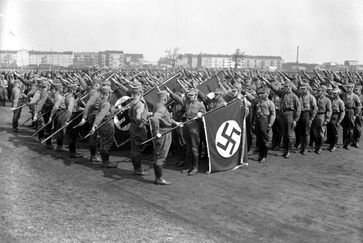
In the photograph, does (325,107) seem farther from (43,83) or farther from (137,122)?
(43,83)

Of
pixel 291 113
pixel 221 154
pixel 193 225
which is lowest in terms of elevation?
pixel 193 225

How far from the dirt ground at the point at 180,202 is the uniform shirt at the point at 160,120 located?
51.4 inches

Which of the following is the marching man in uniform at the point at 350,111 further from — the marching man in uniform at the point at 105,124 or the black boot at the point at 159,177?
the marching man in uniform at the point at 105,124

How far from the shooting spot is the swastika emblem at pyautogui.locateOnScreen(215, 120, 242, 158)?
33.5ft

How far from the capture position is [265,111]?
11539 millimetres

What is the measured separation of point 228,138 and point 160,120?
2020 mm

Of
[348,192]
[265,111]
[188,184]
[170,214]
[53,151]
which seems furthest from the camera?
[53,151]

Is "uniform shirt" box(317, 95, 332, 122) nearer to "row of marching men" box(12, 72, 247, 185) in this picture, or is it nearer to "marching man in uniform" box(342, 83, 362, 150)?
"marching man in uniform" box(342, 83, 362, 150)

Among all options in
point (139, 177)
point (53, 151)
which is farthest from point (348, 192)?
point (53, 151)

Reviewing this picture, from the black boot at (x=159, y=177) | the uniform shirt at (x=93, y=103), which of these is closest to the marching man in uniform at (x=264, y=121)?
the black boot at (x=159, y=177)

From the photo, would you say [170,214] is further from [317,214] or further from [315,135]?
[315,135]

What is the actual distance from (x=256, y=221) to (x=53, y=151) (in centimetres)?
783

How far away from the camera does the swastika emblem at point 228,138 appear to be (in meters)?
10.2

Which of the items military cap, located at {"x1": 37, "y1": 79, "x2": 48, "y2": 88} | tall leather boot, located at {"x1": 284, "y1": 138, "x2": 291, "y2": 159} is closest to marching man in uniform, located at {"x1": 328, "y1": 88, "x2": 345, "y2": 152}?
tall leather boot, located at {"x1": 284, "y1": 138, "x2": 291, "y2": 159}
